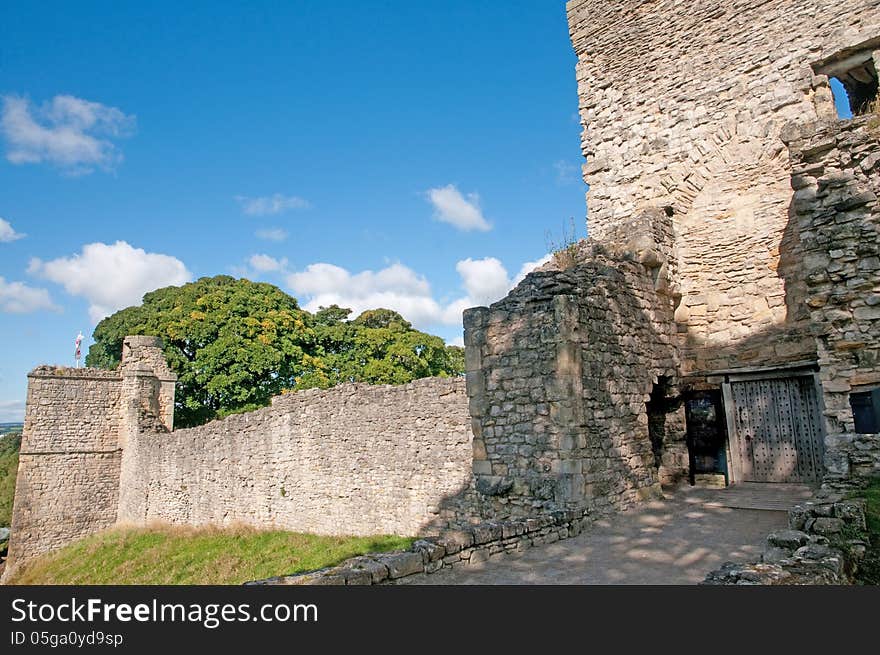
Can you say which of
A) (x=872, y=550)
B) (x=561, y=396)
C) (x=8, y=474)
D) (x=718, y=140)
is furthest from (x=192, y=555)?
(x=8, y=474)

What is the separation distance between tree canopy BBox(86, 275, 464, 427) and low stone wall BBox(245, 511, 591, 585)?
2050 centimetres

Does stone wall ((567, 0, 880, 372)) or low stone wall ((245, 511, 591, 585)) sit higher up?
stone wall ((567, 0, 880, 372))

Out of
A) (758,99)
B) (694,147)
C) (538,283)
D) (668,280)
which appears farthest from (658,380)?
(758,99)

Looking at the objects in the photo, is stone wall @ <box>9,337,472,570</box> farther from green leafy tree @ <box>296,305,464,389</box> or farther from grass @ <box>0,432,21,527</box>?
green leafy tree @ <box>296,305,464,389</box>

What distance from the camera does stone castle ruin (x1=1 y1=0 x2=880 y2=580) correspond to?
7.51 m

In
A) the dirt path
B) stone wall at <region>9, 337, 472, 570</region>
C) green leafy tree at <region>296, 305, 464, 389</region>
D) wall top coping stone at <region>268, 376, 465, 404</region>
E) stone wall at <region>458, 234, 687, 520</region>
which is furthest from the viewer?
green leafy tree at <region>296, 305, 464, 389</region>

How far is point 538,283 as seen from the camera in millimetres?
8555

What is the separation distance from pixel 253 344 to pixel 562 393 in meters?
20.2

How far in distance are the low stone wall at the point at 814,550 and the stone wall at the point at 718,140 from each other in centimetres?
499

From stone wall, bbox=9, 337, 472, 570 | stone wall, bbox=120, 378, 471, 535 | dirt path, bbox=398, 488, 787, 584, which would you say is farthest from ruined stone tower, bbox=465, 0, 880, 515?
stone wall, bbox=9, 337, 472, 570

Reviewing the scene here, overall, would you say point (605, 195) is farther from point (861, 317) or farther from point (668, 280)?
point (861, 317)

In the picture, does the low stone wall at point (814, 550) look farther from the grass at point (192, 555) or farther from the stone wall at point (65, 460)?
the stone wall at point (65, 460)

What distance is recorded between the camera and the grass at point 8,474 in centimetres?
2372

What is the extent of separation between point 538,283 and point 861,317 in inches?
158
